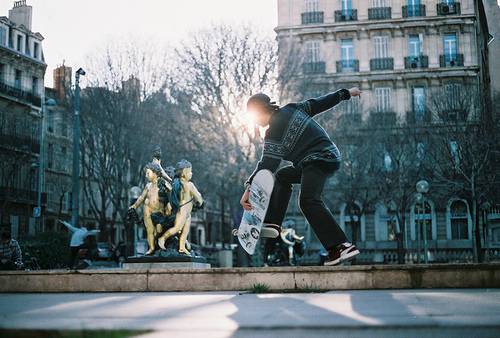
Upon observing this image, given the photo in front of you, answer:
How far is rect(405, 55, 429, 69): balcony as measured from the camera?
154ft

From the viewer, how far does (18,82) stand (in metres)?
49.0

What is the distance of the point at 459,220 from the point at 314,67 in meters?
14.4

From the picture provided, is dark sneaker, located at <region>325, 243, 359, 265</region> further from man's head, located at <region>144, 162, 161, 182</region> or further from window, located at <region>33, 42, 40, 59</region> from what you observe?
window, located at <region>33, 42, 40, 59</region>

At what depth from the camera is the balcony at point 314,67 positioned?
3483 cm

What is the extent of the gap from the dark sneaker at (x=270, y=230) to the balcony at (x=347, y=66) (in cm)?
4130

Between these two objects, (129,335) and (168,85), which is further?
(168,85)

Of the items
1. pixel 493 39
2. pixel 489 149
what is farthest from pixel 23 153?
pixel 493 39

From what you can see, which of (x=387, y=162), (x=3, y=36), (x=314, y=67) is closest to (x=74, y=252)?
(x=387, y=162)

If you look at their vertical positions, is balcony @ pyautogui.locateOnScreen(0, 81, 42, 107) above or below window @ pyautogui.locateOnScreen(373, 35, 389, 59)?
below

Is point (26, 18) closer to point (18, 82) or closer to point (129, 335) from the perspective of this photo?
point (18, 82)

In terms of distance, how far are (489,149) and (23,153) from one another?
981 inches

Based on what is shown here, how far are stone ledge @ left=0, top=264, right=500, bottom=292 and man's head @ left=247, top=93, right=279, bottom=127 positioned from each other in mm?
1844

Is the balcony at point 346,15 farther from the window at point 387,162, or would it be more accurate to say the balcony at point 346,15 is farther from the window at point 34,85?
the window at point 34,85

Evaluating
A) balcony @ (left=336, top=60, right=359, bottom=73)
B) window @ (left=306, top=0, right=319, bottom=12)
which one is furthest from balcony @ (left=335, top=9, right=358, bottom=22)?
balcony @ (left=336, top=60, right=359, bottom=73)
